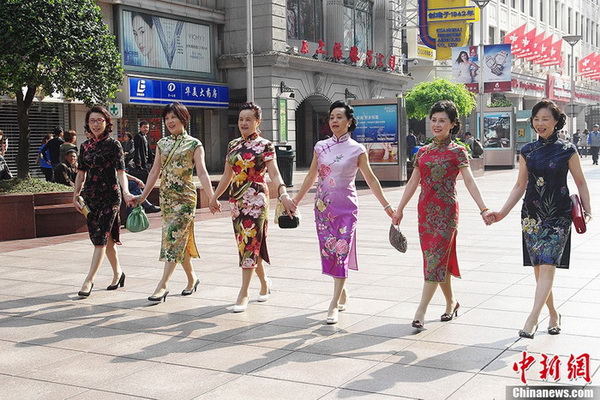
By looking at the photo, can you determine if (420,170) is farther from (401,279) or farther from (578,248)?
(578,248)

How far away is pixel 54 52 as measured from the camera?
497 inches

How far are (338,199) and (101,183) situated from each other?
99.8 inches

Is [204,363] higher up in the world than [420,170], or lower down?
lower down

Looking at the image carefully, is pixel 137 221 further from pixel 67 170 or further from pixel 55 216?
pixel 67 170

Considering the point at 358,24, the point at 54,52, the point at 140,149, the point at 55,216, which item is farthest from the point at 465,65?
the point at 55,216

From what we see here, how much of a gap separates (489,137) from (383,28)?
7738mm

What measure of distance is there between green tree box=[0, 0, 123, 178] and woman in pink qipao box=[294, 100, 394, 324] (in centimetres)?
750

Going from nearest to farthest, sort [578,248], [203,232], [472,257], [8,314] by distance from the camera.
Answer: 1. [8,314]
2. [472,257]
3. [578,248]
4. [203,232]

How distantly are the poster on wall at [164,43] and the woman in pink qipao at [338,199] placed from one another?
64.8 ft

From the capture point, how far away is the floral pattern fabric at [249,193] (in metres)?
6.82

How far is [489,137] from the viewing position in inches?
1287

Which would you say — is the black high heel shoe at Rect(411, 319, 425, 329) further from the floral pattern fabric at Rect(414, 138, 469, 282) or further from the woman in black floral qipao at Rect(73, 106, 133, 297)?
the woman in black floral qipao at Rect(73, 106, 133, 297)

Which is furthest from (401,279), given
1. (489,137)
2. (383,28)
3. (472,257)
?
(383,28)

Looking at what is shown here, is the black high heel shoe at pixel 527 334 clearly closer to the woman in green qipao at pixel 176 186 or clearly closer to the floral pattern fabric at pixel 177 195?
the woman in green qipao at pixel 176 186
